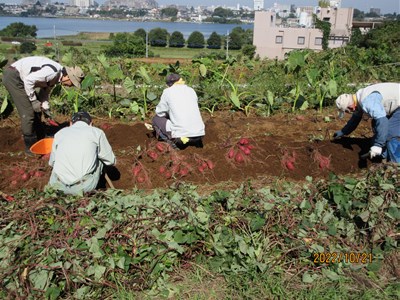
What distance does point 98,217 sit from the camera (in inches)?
133

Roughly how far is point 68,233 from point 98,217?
0.27m

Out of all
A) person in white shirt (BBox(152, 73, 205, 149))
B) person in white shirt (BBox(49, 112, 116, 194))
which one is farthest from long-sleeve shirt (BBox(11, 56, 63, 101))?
person in white shirt (BBox(49, 112, 116, 194))

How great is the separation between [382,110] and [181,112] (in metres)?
2.40

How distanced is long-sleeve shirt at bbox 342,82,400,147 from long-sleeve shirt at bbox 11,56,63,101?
149 inches

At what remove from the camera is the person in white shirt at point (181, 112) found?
17.7 ft

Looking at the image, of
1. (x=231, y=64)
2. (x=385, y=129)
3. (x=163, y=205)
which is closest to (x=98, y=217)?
(x=163, y=205)

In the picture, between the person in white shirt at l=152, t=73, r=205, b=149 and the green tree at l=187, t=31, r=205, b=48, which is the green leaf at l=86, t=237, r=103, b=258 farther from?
the green tree at l=187, t=31, r=205, b=48

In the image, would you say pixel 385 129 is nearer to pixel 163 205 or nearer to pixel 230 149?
pixel 230 149


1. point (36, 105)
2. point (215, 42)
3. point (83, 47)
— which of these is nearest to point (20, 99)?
point (36, 105)

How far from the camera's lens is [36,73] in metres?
5.26

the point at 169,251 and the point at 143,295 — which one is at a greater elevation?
the point at 169,251

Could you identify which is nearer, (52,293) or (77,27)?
(52,293)

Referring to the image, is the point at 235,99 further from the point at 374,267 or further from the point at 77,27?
the point at 77,27

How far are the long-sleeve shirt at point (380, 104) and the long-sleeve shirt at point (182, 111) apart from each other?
202 centimetres
